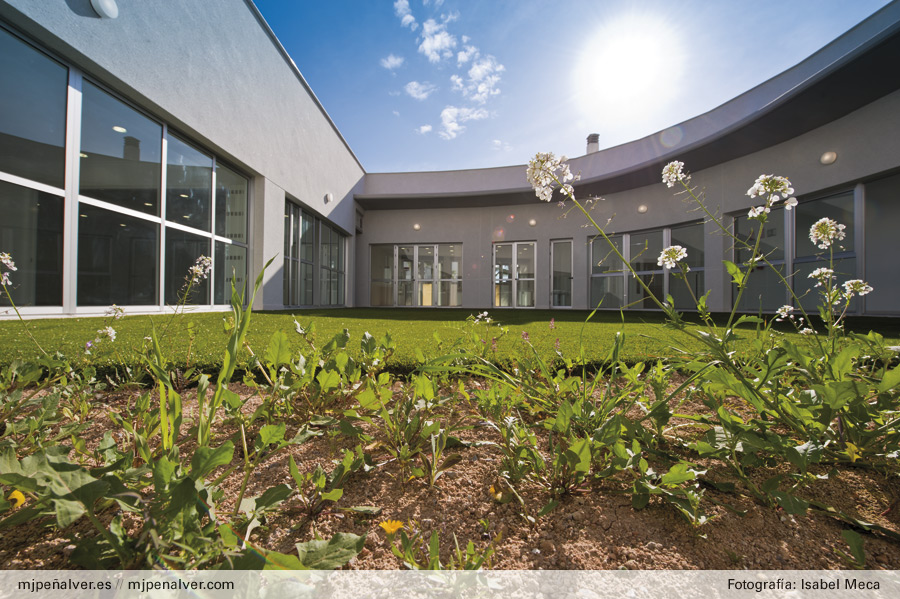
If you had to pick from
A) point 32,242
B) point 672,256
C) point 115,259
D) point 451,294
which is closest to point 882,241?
point 672,256

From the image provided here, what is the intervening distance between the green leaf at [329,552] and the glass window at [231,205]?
6628 millimetres

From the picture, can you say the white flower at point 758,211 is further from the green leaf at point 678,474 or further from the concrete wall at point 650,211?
the concrete wall at point 650,211

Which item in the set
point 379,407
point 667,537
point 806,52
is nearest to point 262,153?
point 379,407

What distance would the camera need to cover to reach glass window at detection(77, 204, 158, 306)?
3863 mm

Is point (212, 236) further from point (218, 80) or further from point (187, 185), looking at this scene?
point (218, 80)

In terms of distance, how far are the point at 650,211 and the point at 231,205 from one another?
34.4ft

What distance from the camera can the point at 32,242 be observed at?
3.42m

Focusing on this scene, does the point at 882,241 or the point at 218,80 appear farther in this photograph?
the point at 882,241

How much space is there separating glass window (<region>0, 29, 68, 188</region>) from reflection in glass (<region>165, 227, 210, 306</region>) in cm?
136

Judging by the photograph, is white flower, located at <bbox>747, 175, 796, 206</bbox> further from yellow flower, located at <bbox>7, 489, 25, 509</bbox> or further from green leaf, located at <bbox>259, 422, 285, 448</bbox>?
yellow flower, located at <bbox>7, 489, 25, 509</bbox>

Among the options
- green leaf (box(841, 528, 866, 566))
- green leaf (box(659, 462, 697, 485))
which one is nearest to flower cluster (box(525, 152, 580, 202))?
green leaf (box(659, 462, 697, 485))

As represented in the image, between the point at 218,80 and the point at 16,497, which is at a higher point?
the point at 218,80

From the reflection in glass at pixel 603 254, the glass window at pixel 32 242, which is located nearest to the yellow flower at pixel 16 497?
the glass window at pixel 32 242

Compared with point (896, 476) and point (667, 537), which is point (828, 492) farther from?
point (667, 537)
